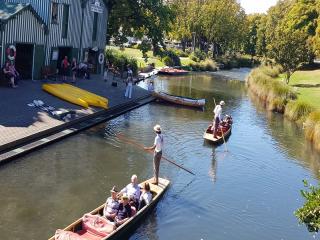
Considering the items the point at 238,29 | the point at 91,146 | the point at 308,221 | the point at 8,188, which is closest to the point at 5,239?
the point at 8,188

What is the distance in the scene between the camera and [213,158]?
2480 centimetres

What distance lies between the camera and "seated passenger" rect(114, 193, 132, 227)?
1449cm

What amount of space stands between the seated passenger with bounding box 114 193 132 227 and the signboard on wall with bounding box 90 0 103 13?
2749 centimetres

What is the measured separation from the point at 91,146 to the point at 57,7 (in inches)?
578

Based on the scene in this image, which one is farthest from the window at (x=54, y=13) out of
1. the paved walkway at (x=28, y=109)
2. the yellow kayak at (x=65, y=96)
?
the yellow kayak at (x=65, y=96)

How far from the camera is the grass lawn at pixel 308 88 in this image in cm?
4012

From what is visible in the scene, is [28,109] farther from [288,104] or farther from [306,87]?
[306,87]

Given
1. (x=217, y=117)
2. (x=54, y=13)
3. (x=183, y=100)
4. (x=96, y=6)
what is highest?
(x=96, y=6)

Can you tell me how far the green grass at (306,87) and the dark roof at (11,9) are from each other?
21.1 m

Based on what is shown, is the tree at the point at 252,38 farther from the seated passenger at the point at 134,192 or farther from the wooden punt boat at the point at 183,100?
the seated passenger at the point at 134,192

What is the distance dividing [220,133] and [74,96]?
9.22m

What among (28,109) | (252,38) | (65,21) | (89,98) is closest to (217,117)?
(89,98)

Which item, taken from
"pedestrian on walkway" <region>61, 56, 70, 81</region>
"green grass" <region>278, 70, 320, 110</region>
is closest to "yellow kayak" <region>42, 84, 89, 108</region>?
"pedestrian on walkway" <region>61, 56, 70, 81</region>

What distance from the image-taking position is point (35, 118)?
24.1 m
